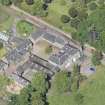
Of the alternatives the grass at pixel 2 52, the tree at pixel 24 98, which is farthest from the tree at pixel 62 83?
the grass at pixel 2 52

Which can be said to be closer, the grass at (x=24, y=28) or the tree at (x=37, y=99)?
the tree at (x=37, y=99)

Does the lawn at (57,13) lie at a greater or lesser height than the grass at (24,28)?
greater

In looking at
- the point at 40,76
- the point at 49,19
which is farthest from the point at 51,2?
the point at 40,76

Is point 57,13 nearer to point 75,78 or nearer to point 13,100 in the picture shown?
point 75,78

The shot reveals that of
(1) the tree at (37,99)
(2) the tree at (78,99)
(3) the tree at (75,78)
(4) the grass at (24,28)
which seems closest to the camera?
(1) the tree at (37,99)

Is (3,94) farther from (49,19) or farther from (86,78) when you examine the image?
(49,19)

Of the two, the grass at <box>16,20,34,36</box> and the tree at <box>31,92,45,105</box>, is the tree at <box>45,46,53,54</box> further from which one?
the tree at <box>31,92,45,105</box>

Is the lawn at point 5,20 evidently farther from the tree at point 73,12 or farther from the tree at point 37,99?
the tree at point 37,99

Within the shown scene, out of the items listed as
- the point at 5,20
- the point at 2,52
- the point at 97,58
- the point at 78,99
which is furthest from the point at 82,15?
the point at 78,99
